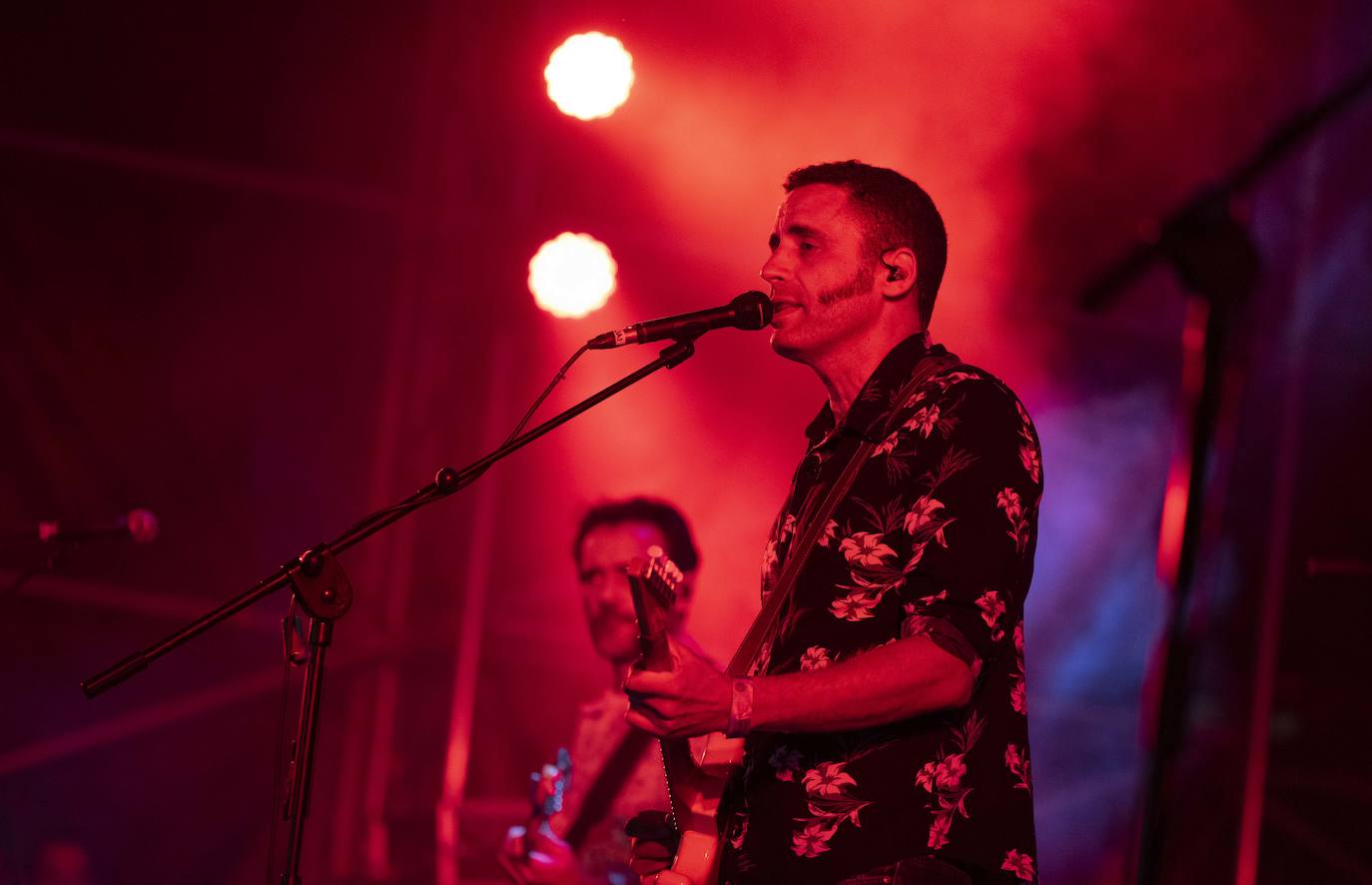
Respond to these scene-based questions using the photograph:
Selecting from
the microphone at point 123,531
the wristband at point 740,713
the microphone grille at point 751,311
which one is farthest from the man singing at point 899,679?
the microphone at point 123,531

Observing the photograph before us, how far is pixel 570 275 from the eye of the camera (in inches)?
258

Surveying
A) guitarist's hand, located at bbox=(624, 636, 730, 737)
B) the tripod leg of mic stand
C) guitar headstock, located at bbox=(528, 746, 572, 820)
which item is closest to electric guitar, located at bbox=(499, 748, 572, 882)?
guitar headstock, located at bbox=(528, 746, 572, 820)

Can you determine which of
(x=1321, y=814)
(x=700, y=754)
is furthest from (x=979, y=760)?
(x=1321, y=814)

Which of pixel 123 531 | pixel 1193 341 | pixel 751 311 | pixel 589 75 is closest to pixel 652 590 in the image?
pixel 751 311

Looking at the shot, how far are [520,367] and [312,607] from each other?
4051mm

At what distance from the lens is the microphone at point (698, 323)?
279cm

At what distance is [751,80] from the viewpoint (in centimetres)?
686

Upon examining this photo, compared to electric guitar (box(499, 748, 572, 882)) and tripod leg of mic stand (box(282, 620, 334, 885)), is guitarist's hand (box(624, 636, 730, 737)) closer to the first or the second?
tripod leg of mic stand (box(282, 620, 334, 885))

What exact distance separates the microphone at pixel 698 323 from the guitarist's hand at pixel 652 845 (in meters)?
0.97

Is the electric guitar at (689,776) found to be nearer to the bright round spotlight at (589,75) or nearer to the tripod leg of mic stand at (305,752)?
the tripod leg of mic stand at (305,752)

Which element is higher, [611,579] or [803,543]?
[803,543]

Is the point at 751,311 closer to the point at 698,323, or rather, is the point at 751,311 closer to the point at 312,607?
the point at 698,323

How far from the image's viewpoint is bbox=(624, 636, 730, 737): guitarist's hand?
214 cm

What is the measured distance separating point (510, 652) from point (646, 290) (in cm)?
187
